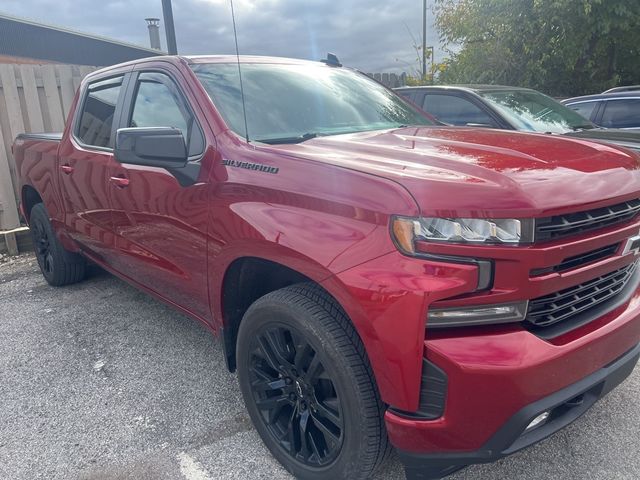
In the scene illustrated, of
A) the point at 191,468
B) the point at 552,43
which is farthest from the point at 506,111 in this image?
the point at 552,43

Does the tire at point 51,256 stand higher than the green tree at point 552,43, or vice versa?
the green tree at point 552,43

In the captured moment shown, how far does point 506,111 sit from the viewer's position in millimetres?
5688

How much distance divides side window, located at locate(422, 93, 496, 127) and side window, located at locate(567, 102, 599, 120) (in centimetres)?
243

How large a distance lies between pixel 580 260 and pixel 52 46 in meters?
20.8

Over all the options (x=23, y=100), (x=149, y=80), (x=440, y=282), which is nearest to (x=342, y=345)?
(x=440, y=282)

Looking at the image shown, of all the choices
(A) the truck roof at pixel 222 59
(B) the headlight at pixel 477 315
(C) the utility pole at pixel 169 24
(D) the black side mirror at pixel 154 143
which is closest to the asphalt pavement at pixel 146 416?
(B) the headlight at pixel 477 315

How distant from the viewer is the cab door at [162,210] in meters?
2.62

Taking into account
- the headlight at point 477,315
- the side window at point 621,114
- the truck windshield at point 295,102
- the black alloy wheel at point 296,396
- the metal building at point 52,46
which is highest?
the metal building at point 52,46

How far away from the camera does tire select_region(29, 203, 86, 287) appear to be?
462 centimetres

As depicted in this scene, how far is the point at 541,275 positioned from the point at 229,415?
5.97 ft

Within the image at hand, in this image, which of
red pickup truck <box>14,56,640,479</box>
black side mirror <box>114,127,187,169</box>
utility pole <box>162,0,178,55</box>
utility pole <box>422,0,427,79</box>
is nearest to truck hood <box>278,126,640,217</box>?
red pickup truck <box>14,56,640,479</box>

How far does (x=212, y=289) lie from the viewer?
8.46ft

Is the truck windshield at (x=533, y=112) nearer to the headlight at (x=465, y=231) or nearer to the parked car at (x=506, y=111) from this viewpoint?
the parked car at (x=506, y=111)

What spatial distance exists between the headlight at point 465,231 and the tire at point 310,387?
1.52ft
